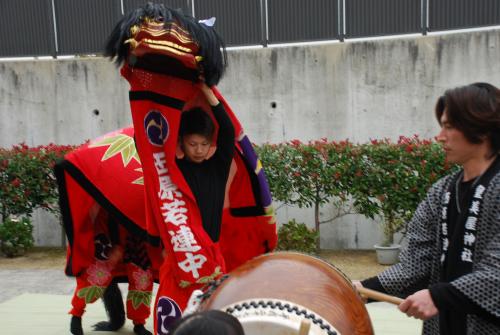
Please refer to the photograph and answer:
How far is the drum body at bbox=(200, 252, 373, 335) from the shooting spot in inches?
56.3

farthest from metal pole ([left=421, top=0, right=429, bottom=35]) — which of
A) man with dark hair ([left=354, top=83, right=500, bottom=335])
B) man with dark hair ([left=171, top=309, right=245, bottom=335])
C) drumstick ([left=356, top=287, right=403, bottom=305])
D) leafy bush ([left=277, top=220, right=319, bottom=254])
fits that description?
man with dark hair ([left=171, top=309, right=245, bottom=335])

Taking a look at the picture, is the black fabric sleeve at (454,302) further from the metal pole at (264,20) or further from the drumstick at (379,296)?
the metal pole at (264,20)

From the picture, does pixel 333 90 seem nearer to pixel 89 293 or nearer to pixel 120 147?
pixel 120 147

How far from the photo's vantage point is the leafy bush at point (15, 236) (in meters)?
7.09

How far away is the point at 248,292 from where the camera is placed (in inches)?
61.9

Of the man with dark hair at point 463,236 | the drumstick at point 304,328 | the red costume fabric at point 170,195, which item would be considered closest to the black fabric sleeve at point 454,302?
the man with dark hair at point 463,236

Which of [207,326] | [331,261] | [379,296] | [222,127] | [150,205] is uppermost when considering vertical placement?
[222,127]

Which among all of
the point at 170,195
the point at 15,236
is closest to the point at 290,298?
the point at 170,195

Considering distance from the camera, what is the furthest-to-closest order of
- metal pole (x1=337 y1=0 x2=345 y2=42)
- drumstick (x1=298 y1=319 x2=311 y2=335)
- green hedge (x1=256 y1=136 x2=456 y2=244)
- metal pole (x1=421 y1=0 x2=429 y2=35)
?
1. metal pole (x1=337 y1=0 x2=345 y2=42)
2. metal pole (x1=421 y1=0 x2=429 y2=35)
3. green hedge (x1=256 y1=136 x2=456 y2=244)
4. drumstick (x1=298 y1=319 x2=311 y2=335)

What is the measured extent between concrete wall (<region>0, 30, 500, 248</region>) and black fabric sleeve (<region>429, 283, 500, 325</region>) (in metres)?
5.32

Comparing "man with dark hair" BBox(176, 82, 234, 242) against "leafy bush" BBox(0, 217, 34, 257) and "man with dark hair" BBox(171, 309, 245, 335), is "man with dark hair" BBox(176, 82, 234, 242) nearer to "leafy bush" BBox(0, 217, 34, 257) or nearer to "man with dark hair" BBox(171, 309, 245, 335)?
"man with dark hair" BBox(171, 309, 245, 335)

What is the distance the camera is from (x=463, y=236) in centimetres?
197

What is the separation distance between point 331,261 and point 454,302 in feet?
15.7

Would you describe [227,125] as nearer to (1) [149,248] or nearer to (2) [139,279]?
(1) [149,248]
